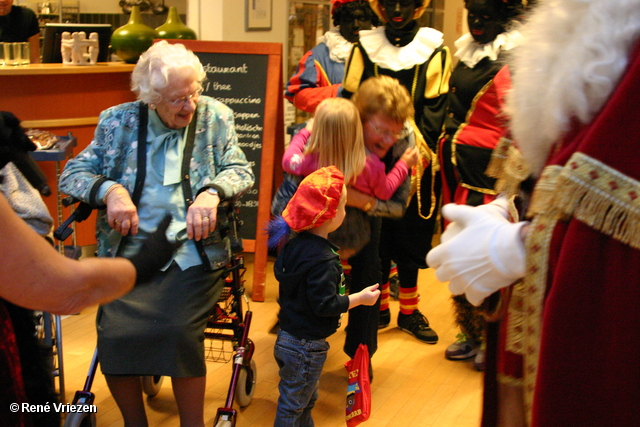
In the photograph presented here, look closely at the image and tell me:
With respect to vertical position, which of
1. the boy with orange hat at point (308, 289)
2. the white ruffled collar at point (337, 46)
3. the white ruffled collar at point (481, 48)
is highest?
the white ruffled collar at point (481, 48)

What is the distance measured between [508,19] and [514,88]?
1605mm

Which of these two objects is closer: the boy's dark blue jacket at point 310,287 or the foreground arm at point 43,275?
the foreground arm at point 43,275

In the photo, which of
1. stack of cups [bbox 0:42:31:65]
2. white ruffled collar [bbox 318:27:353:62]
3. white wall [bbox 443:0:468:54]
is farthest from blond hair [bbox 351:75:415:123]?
white wall [bbox 443:0:468:54]

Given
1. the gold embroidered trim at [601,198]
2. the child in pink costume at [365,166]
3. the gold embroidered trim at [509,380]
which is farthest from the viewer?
the child in pink costume at [365,166]

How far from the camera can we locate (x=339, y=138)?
2.44m

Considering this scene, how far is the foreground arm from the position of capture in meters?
1.08

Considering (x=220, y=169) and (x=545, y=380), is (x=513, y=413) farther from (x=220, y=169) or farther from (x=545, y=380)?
(x=220, y=169)

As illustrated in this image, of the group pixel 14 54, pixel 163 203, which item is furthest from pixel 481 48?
pixel 14 54

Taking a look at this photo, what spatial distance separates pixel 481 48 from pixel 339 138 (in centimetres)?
88

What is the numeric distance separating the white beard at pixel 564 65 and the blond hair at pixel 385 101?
1.18 metres

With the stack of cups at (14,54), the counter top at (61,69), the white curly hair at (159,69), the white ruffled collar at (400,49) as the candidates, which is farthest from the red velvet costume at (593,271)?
the stack of cups at (14,54)

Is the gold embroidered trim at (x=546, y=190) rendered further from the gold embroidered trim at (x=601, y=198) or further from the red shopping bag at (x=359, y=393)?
the red shopping bag at (x=359, y=393)

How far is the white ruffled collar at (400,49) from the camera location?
10.3 ft

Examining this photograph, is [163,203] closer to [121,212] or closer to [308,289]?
[121,212]
